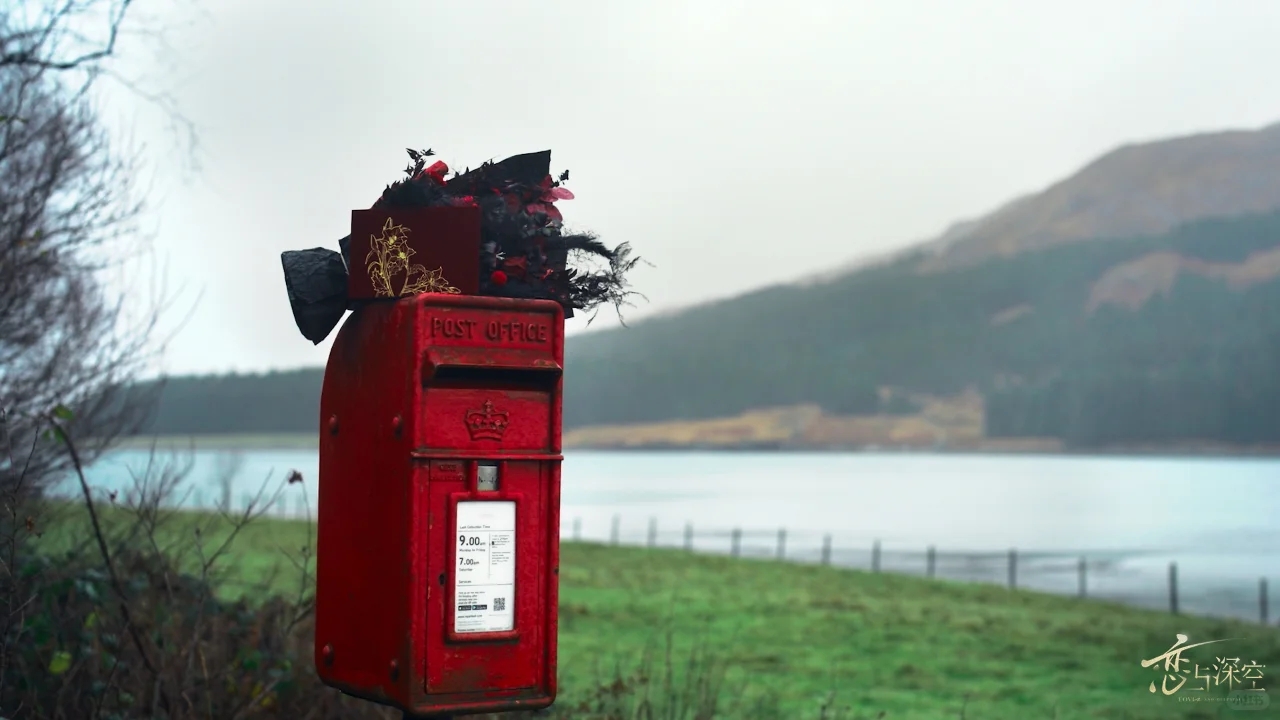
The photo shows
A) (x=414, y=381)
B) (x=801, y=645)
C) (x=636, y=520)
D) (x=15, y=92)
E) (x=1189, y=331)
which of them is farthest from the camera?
(x=1189, y=331)

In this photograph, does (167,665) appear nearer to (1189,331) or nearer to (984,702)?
(984,702)

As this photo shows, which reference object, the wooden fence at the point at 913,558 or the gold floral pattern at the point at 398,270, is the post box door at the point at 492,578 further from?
the wooden fence at the point at 913,558

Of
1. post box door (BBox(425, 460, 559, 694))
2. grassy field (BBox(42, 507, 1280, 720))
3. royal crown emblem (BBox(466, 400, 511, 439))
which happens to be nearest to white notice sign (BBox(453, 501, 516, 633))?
post box door (BBox(425, 460, 559, 694))

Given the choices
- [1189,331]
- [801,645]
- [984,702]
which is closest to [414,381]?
[984,702]

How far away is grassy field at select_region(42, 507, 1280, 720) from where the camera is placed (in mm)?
10633

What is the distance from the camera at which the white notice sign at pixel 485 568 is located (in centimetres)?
389

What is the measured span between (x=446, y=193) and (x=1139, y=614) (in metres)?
20.9

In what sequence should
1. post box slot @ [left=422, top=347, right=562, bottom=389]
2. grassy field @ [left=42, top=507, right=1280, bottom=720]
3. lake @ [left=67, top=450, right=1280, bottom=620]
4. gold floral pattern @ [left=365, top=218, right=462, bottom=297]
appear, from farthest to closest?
lake @ [left=67, top=450, right=1280, bottom=620], grassy field @ [left=42, top=507, right=1280, bottom=720], gold floral pattern @ [left=365, top=218, right=462, bottom=297], post box slot @ [left=422, top=347, right=562, bottom=389]

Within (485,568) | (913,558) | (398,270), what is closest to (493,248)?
(398,270)

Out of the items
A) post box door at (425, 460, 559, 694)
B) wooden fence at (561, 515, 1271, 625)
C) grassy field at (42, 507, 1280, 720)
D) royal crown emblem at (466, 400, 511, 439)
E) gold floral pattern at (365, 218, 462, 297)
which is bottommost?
wooden fence at (561, 515, 1271, 625)

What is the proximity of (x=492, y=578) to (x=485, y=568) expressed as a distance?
0.12ft

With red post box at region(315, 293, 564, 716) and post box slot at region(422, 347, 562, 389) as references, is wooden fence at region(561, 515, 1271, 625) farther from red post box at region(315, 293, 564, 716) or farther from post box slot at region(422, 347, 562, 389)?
post box slot at region(422, 347, 562, 389)

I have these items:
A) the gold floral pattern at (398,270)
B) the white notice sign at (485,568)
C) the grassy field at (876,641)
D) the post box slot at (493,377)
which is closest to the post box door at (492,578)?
the white notice sign at (485,568)

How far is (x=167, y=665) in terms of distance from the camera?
5977 mm
